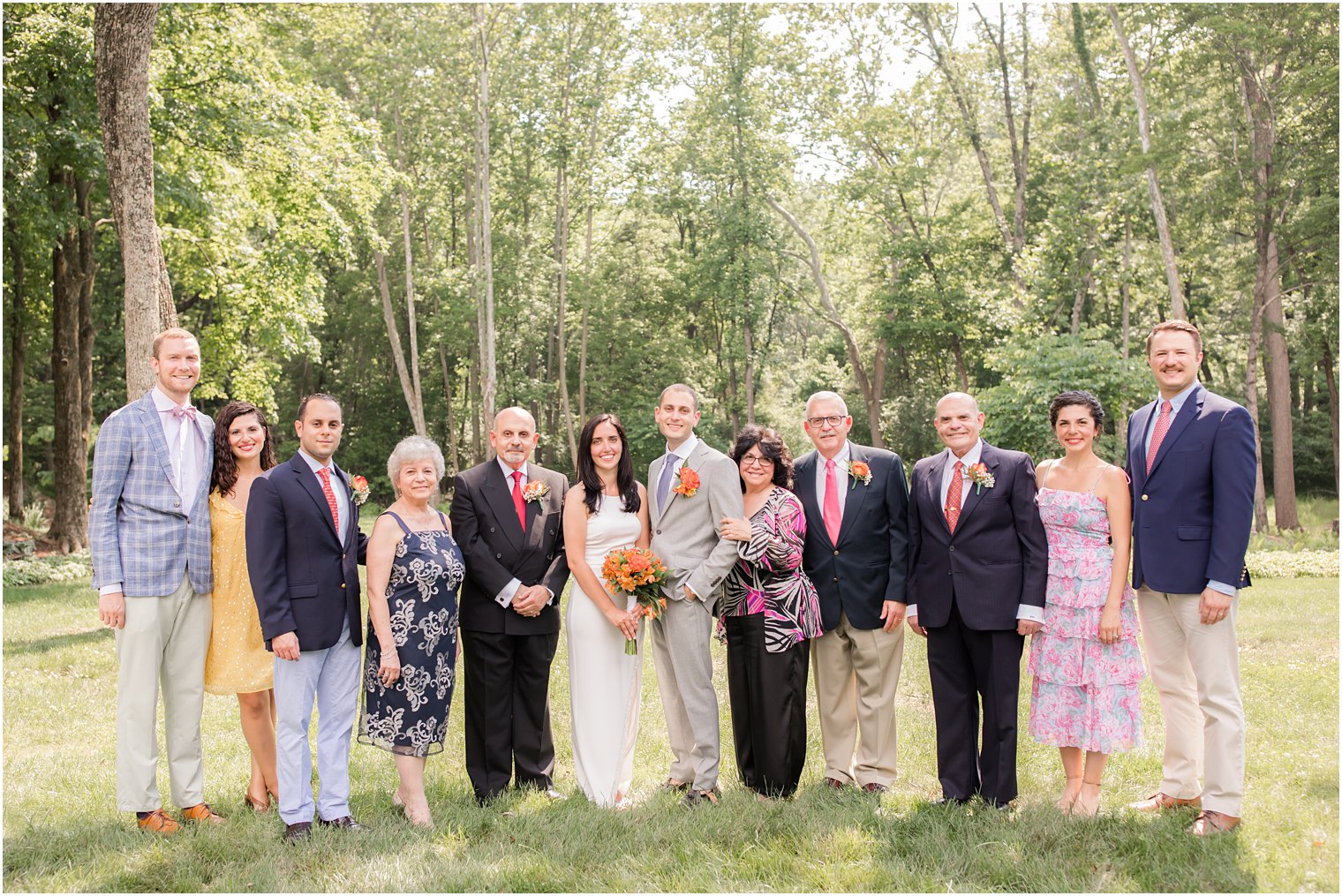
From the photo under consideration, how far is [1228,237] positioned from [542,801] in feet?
99.5

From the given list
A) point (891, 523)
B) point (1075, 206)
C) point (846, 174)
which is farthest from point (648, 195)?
point (891, 523)

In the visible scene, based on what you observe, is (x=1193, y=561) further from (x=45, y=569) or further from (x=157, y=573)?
(x=45, y=569)

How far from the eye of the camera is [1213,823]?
505cm

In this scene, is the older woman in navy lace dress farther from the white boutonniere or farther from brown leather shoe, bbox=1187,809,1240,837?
brown leather shoe, bbox=1187,809,1240,837

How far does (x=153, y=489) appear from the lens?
5.34 m

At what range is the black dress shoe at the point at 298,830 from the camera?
501 centimetres

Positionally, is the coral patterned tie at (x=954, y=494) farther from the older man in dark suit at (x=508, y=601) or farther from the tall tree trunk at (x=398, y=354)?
the tall tree trunk at (x=398, y=354)

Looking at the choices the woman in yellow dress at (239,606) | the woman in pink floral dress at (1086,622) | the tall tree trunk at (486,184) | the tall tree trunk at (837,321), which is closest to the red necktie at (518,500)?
the woman in yellow dress at (239,606)

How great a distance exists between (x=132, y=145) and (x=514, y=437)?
7.09 meters

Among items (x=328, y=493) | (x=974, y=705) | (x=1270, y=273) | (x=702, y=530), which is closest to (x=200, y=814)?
(x=328, y=493)

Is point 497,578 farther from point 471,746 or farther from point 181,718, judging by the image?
point 181,718

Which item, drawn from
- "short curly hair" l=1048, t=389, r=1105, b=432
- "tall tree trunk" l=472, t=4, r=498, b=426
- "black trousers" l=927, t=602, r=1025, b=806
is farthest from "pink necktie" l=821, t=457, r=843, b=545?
"tall tree trunk" l=472, t=4, r=498, b=426

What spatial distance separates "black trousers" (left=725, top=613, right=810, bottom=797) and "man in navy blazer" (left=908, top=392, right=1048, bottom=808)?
78cm

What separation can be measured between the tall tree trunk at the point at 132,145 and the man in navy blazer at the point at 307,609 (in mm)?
5937
